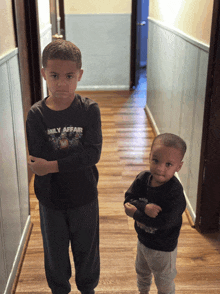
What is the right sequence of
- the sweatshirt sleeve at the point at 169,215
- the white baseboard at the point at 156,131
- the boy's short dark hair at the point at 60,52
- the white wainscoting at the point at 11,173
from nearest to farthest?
the boy's short dark hair at the point at 60,52
the sweatshirt sleeve at the point at 169,215
the white wainscoting at the point at 11,173
the white baseboard at the point at 156,131

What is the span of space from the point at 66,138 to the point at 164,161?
13.7 inches

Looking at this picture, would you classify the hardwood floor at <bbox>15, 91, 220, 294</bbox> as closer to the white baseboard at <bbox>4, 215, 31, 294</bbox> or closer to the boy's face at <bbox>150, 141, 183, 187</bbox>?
the white baseboard at <bbox>4, 215, 31, 294</bbox>

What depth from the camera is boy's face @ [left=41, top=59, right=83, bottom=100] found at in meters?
1.12

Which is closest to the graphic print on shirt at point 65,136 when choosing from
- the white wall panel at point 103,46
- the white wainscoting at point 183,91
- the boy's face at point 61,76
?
the boy's face at point 61,76

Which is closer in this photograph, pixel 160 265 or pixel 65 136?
pixel 65 136

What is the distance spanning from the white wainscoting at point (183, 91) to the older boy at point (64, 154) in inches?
43.7

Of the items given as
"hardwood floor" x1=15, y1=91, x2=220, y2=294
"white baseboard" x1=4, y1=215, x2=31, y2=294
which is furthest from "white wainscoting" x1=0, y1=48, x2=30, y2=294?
"hardwood floor" x1=15, y1=91, x2=220, y2=294

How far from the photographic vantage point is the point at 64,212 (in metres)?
1.33

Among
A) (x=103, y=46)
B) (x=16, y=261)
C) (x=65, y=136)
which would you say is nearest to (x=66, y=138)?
(x=65, y=136)

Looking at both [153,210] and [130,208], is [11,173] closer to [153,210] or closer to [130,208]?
[130,208]

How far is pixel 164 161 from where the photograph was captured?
118 cm

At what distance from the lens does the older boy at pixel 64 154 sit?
1.14m

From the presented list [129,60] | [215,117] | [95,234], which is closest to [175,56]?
[215,117]

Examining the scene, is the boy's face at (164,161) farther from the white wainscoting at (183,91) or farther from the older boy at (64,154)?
the white wainscoting at (183,91)
